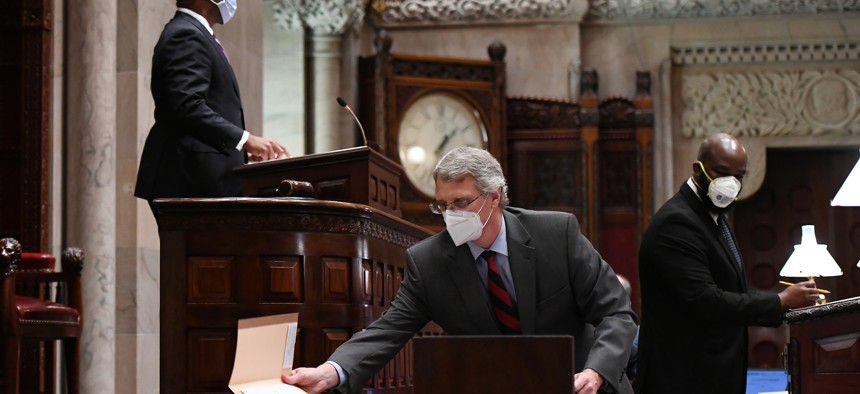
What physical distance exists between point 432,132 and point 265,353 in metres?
8.38

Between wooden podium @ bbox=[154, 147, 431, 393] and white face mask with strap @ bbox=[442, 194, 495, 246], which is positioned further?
wooden podium @ bbox=[154, 147, 431, 393]

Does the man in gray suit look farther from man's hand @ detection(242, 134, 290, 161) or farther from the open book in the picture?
man's hand @ detection(242, 134, 290, 161)

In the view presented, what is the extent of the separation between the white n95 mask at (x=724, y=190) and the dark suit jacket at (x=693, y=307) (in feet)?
0.37

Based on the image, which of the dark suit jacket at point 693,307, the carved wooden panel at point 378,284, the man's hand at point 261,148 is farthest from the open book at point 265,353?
the dark suit jacket at point 693,307

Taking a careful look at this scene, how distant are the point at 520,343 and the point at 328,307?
1.63m

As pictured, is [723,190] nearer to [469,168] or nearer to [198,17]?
[469,168]

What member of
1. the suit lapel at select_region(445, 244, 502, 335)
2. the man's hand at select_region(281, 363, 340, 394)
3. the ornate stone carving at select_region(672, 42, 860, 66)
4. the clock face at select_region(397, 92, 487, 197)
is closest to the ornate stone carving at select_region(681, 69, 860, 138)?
the ornate stone carving at select_region(672, 42, 860, 66)

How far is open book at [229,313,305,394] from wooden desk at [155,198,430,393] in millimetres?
969

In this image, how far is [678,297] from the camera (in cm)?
506

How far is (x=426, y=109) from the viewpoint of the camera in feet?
39.7

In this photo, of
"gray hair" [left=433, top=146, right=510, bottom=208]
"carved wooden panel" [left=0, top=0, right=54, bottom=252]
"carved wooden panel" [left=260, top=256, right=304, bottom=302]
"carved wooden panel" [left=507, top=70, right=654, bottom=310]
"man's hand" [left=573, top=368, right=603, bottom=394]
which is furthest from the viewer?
"carved wooden panel" [left=507, top=70, right=654, bottom=310]

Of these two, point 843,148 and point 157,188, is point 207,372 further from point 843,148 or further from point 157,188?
point 843,148

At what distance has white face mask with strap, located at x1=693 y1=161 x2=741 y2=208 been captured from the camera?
5090 mm

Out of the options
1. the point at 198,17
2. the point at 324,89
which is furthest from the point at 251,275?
the point at 324,89
